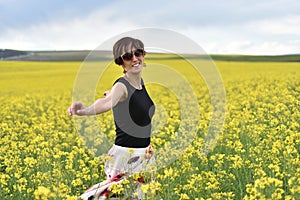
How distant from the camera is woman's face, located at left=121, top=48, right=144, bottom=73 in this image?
170 inches

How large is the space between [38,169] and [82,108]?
2.05 m

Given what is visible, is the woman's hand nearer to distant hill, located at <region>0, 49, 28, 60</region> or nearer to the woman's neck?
the woman's neck

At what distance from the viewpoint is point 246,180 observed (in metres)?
5.25

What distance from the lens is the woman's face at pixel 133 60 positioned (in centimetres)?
433

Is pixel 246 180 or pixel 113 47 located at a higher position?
pixel 113 47

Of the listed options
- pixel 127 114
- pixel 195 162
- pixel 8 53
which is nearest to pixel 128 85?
pixel 127 114

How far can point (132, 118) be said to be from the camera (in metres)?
4.38

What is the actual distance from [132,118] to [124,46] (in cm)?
57

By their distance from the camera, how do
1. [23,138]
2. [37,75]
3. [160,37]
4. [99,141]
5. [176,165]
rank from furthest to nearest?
[37,75], [23,138], [99,141], [176,165], [160,37]

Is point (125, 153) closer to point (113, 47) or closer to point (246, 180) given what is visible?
point (113, 47)

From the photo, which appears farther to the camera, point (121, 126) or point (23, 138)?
point (23, 138)

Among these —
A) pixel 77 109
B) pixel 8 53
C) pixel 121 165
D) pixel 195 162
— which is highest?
pixel 8 53

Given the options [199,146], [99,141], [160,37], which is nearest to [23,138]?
[99,141]

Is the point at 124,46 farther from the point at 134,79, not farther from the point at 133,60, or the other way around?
the point at 134,79
